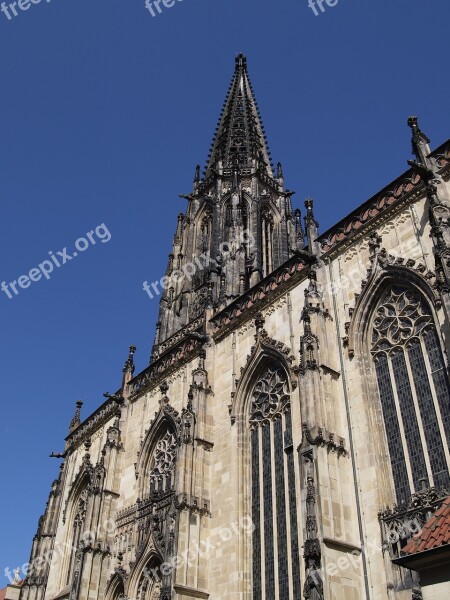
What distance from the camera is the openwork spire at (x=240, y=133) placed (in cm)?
4447

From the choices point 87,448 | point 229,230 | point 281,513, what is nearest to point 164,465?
point 281,513

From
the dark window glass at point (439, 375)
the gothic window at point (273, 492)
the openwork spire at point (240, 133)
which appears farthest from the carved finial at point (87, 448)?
the openwork spire at point (240, 133)

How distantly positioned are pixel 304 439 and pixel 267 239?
88.3 ft

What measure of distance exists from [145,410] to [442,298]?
14003 millimetres

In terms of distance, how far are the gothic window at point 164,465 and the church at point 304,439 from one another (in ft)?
0.25

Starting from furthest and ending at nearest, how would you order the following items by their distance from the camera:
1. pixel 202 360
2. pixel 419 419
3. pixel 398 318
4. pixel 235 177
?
1. pixel 235 177
2. pixel 202 360
3. pixel 398 318
4. pixel 419 419

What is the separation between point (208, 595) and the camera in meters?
16.2

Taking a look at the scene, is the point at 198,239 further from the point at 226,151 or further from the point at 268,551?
the point at 268,551

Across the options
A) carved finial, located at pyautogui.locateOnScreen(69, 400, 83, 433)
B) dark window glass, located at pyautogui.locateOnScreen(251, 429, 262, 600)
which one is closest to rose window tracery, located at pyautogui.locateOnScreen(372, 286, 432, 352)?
dark window glass, located at pyautogui.locateOnScreen(251, 429, 262, 600)

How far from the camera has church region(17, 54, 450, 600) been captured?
12.8 m

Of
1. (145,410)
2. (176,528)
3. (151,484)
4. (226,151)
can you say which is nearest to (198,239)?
(226,151)

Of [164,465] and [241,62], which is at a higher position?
[241,62]

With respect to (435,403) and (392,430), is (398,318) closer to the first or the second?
(435,403)

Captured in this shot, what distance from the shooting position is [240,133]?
156ft
